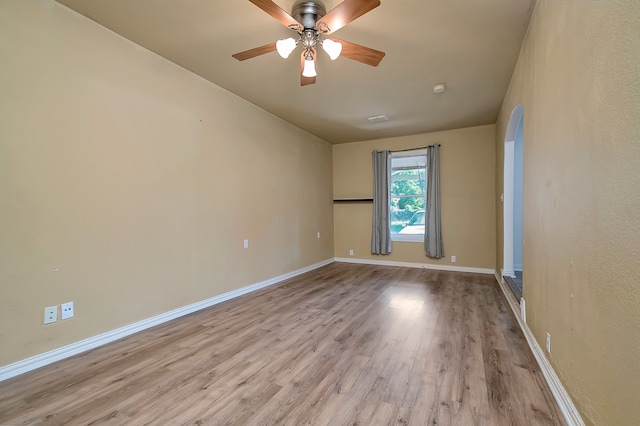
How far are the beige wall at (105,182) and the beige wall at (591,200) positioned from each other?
322cm

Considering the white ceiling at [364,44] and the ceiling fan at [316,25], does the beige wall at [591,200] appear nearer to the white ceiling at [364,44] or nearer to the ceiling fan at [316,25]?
the white ceiling at [364,44]

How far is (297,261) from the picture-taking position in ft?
16.8

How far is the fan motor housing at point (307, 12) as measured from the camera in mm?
2026

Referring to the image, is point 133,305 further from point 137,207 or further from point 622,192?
point 622,192

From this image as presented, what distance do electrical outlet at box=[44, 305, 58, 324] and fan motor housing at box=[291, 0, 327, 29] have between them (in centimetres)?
281

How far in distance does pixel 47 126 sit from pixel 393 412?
10.0ft

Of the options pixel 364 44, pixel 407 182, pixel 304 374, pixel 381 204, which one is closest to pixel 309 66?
pixel 364 44

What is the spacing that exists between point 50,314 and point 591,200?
11.2 feet

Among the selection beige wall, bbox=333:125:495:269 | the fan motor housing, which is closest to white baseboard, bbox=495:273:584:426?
beige wall, bbox=333:125:495:269

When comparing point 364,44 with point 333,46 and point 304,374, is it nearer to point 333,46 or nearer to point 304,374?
point 333,46

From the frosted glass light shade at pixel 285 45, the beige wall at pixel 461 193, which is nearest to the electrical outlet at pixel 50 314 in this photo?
the frosted glass light shade at pixel 285 45

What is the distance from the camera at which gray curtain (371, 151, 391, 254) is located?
5855 mm

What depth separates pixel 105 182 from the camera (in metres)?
2.45

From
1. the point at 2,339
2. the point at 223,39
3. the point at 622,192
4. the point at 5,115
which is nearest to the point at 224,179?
the point at 223,39
